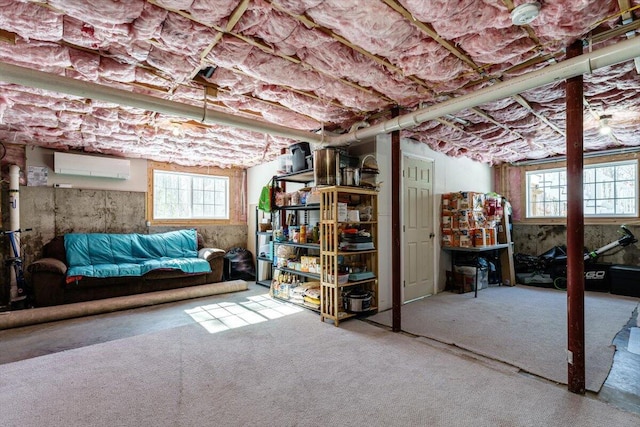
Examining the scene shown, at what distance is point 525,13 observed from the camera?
1.98 meters

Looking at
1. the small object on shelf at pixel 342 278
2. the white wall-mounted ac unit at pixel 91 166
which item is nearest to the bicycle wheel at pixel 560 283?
the small object on shelf at pixel 342 278

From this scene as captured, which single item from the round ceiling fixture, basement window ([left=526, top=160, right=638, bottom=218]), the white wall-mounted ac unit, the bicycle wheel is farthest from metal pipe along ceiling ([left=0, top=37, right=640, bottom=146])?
basement window ([left=526, top=160, right=638, bottom=218])

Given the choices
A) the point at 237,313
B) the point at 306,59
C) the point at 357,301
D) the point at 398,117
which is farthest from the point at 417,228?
the point at 306,59

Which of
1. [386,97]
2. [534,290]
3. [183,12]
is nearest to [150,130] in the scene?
[183,12]

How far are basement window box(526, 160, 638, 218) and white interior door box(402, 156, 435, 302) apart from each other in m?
3.20

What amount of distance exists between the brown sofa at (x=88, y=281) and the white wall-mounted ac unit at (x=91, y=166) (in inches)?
45.7

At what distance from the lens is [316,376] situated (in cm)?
259

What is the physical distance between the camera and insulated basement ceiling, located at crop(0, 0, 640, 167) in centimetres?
205

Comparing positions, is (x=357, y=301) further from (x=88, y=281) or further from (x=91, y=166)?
(x=91, y=166)

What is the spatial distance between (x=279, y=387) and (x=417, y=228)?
3455mm

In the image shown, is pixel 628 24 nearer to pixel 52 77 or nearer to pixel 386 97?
pixel 386 97

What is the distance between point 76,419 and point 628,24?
4.55 m

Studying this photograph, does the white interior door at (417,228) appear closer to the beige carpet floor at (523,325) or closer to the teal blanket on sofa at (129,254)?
the beige carpet floor at (523,325)

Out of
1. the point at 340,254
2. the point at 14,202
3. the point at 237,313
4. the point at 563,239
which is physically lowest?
the point at 237,313
